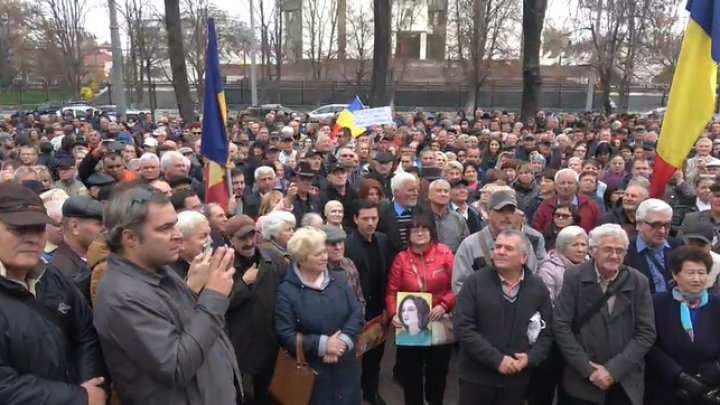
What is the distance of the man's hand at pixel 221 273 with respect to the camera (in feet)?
8.81

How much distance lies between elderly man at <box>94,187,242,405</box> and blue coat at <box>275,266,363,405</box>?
47.0 inches

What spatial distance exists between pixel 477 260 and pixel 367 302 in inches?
47.3

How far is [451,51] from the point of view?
4362cm

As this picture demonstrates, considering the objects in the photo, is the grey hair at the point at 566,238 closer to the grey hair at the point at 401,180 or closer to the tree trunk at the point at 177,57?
the grey hair at the point at 401,180

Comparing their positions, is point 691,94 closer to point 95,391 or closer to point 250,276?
point 250,276

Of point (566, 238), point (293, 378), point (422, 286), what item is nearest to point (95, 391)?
point (293, 378)

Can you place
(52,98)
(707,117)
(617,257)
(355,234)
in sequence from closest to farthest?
(617,257) < (707,117) < (355,234) < (52,98)

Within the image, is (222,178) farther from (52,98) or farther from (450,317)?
(52,98)

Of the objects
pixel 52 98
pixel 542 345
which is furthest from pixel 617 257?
pixel 52 98

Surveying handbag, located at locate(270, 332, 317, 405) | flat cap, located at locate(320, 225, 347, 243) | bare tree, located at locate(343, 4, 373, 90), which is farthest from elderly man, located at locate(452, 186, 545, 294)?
bare tree, located at locate(343, 4, 373, 90)

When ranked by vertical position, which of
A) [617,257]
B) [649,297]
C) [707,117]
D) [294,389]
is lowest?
[294,389]

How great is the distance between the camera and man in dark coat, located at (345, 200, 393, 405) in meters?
5.24

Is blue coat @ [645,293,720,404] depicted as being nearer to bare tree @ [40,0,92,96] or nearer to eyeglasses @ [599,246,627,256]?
eyeglasses @ [599,246,627,256]

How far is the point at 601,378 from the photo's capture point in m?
3.88
